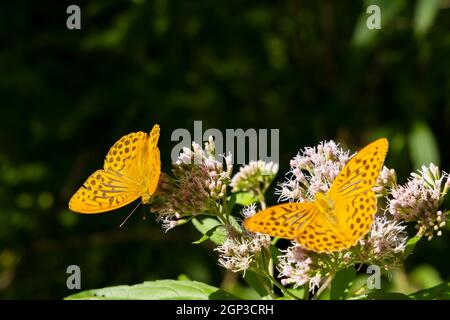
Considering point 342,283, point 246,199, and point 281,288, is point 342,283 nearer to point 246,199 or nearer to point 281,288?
point 281,288

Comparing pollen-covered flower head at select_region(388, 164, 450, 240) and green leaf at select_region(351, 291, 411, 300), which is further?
pollen-covered flower head at select_region(388, 164, 450, 240)

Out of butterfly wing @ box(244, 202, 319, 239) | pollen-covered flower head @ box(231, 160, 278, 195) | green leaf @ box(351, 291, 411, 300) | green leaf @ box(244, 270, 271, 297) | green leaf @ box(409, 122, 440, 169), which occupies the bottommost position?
green leaf @ box(351, 291, 411, 300)

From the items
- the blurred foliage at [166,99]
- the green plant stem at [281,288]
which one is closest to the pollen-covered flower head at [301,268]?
the green plant stem at [281,288]

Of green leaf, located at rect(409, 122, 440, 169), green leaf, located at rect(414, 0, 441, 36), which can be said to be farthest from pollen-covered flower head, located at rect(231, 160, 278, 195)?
green leaf, located at rect(409, 122, 440, 169)

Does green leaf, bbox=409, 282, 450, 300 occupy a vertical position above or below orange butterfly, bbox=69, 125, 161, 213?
below

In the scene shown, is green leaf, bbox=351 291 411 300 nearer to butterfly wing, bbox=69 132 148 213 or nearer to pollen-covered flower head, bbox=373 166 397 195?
pollen-covered flower head, bbox=373 166 397 195
